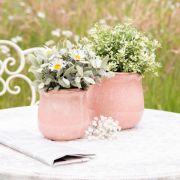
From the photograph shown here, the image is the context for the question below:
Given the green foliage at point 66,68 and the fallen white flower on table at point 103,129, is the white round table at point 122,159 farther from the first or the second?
the green foliage at point 66,68

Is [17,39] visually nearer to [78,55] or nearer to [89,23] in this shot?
[89,23]

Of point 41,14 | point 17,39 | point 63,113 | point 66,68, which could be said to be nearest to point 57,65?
point 66,68

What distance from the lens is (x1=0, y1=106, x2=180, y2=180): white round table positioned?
1.86 meters

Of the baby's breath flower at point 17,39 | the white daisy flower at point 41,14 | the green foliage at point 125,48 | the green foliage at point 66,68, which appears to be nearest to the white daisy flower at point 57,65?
the green foliage at point 66,68

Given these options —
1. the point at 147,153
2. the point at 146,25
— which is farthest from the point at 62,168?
the point at 146,25

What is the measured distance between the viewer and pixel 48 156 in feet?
6.43

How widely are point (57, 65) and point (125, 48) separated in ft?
1.20

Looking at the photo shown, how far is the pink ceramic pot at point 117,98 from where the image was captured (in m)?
2.40

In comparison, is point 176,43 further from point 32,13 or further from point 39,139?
point 39,139

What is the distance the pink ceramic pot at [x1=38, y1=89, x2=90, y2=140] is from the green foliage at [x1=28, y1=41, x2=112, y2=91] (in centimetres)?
3

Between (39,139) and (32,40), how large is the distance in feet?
10.1

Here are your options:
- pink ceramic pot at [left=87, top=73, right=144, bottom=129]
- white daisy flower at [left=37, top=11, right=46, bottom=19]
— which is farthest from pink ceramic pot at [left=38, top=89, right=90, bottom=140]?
white daisy flower at [left=37, top=11, right=46, bottom=19]

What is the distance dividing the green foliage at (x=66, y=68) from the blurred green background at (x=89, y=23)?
2.53m

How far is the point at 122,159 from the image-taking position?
6.66 ft
